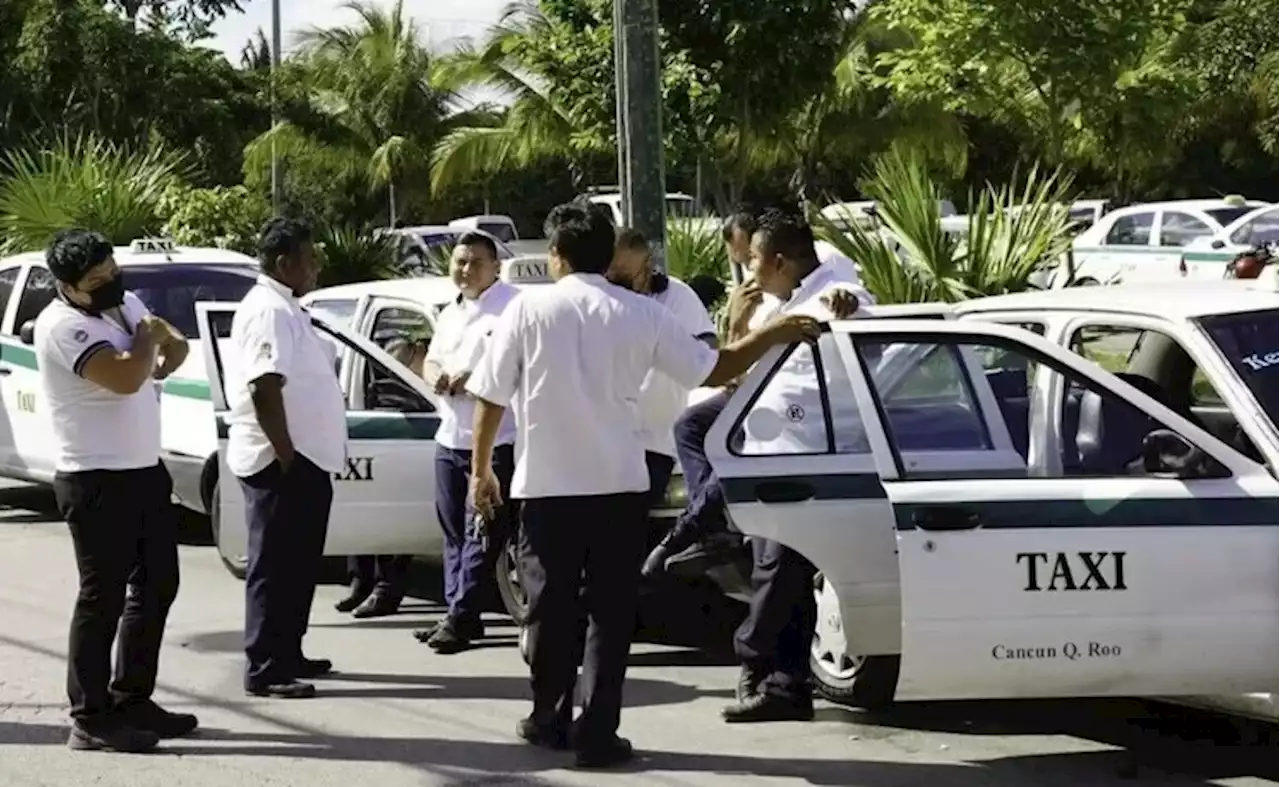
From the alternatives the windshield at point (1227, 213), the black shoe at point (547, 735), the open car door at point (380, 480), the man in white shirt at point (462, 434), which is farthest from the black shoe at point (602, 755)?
the windshield at point (1227, 213)

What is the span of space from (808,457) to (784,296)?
0.86 meters

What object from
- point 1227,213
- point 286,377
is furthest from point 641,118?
point 1227,213

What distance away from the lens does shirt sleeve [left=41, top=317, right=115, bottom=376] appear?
22.0ft

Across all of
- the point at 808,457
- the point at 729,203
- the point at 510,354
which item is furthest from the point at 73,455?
the point at 729,203

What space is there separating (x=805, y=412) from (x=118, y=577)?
2.39 meters

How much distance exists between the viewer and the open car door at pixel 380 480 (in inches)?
356

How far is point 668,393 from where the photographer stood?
7.21 metres

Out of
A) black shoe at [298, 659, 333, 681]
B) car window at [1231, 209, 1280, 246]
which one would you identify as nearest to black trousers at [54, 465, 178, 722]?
black shoe at [298, 659, 333, 681]

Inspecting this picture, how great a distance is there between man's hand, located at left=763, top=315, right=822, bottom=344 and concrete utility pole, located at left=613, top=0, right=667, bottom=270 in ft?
12.5

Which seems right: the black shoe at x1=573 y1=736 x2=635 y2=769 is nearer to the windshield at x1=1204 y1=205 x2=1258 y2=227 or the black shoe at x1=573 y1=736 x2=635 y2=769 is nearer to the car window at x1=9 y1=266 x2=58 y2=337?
the car window at x1=9 y1=266 x2=58 y2=337

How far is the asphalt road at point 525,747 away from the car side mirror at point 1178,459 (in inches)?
40.1

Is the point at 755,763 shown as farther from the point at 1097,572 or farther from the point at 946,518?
the point at 1097,572

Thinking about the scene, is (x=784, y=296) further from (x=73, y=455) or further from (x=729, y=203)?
(x=729, y=203)

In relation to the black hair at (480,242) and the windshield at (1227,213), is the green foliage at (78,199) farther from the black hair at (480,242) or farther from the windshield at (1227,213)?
the windshield at (1227,213)
